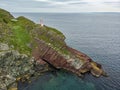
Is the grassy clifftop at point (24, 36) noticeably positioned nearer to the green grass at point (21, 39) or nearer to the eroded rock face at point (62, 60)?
the green grass at point (21, 39)

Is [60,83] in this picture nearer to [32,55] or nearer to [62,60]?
[62,60]

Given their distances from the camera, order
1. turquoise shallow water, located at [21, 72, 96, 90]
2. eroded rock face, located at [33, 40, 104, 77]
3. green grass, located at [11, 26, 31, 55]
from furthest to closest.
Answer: eroded rock face, located at [33, 40, 104, 77] < green grass, located at [11, 26, 31, 55] < turquoise shallow water, located at [21, 72, 96, 90]

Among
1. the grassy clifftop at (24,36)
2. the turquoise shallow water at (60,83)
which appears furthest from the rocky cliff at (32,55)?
the turquoise shallow water at (60,83)

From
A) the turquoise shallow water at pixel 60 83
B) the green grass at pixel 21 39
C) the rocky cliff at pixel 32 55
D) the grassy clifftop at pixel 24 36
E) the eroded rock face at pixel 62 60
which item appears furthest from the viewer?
the eroded rock face at pixel 62 60

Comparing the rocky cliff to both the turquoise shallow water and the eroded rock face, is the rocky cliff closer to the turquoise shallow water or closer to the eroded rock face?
the eroded rock face

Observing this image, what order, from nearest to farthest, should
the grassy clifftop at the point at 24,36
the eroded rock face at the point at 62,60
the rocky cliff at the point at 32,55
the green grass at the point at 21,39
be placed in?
the rocky cliff at the point at 32,55
the green grass at the point at 21,39
the grassy clifftop at the point at 24,36
the eroded rock face at the point at 62,60

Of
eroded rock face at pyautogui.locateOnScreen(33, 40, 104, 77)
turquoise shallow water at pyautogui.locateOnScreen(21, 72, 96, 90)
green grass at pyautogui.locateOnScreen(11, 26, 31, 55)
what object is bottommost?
turquoise shallow water at pyautogui.locateOnScreen(21, 72, 96, 90)

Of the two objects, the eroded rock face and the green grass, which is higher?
the green grass

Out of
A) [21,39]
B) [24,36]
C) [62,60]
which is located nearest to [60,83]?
[62,60]

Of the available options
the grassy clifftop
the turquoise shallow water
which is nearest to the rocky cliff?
the grassy clifftop
